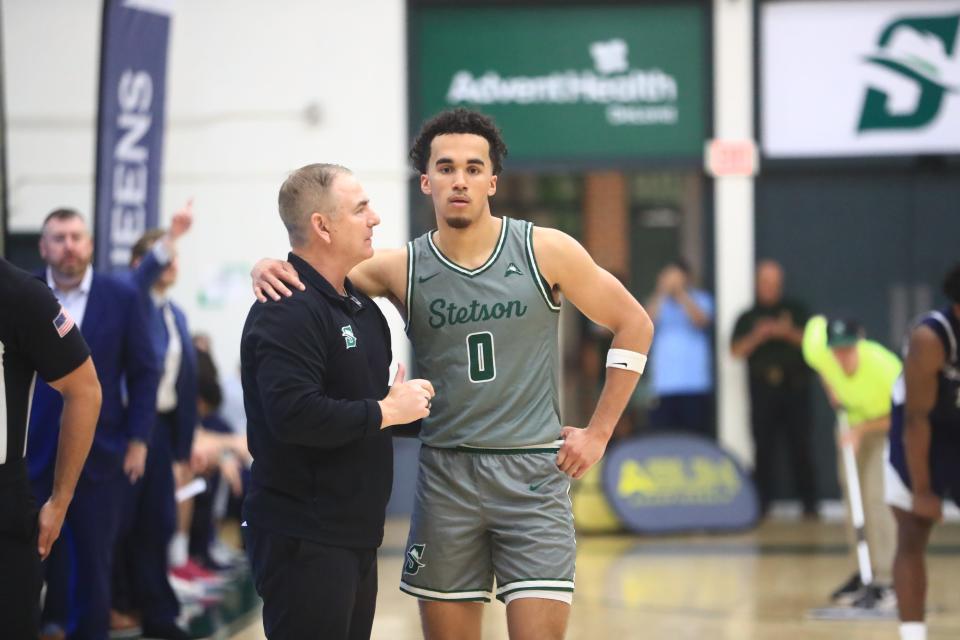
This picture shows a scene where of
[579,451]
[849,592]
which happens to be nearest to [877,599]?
[849,592]

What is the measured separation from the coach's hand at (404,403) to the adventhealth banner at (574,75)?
30.5ft

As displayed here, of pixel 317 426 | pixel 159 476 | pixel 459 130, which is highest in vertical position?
pixel 459 130

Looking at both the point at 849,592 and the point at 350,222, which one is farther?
the point at 849,592

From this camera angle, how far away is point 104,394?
6340mm

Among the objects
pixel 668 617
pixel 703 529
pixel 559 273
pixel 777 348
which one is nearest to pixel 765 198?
pixel 777 348

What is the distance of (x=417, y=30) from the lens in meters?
13.0

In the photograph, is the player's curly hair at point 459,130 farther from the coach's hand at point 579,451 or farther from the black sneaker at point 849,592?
the black sneaker at point 849,592

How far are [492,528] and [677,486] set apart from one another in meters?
7.57

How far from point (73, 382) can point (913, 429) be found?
353 centimetres

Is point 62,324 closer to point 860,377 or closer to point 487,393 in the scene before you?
point 487,393

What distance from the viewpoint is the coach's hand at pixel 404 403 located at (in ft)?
12.2

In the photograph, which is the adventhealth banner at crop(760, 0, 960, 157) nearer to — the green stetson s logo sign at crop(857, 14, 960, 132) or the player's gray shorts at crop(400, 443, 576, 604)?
the green stetson s logo sign at crop(857, 14, 960, 132)

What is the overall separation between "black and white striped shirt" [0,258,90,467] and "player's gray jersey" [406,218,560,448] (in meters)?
1.03

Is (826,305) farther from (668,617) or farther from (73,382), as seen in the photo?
(73,382)
